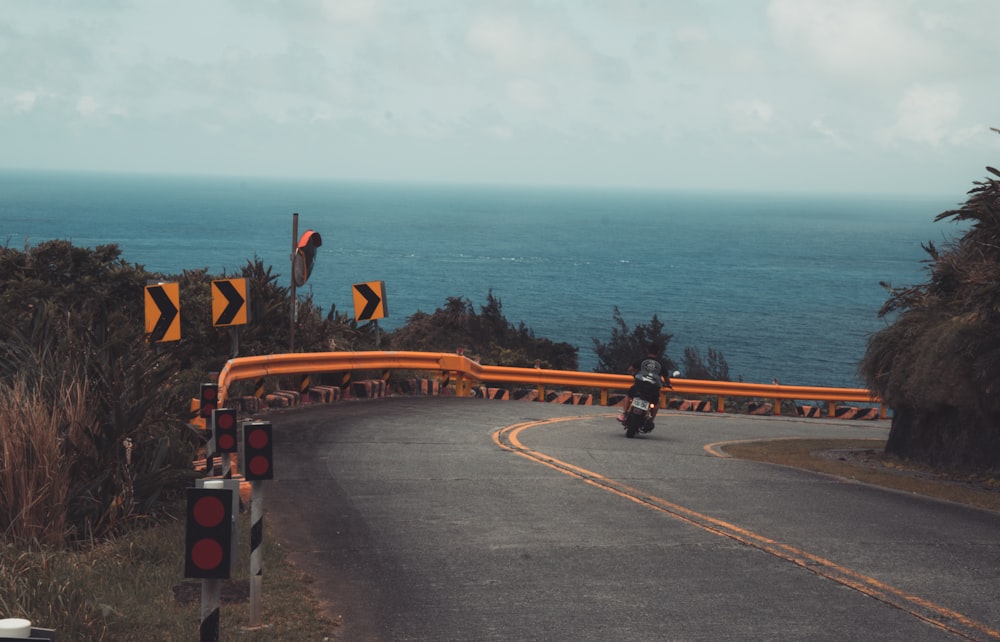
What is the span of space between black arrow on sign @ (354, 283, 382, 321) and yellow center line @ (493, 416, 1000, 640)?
29.1ft

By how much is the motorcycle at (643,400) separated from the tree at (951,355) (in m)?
3.37

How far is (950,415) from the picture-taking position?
677 inches

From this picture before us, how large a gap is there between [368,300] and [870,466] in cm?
1045

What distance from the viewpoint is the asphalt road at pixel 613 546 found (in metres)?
7.88

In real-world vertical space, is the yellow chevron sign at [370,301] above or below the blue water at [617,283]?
above

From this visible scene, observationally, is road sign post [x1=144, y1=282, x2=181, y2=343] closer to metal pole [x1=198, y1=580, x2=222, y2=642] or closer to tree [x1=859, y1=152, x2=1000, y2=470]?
tree [x1=859, y1=152, x2=1000, y2=470]

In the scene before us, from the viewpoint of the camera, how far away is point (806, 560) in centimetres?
958

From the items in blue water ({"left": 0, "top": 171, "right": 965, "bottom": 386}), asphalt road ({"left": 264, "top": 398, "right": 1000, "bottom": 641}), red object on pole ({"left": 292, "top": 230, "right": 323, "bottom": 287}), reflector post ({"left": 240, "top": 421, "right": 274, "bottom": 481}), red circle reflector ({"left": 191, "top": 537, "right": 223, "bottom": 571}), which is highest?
red object on pole ({"left": 292, "top": 230, "right": 323, "bottom": 287})

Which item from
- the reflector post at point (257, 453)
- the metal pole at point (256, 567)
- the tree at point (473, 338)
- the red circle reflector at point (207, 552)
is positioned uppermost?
the reflector post at point (257, 453)

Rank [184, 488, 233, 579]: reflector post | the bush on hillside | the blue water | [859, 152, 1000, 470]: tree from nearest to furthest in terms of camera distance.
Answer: [184, 488, 233, 579]: reflector post
the bush on hillside
[859, 152, 1000, 470]: tree
the blue water

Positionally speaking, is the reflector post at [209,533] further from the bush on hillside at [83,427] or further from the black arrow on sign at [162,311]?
the black arrow on sign at [162,311]

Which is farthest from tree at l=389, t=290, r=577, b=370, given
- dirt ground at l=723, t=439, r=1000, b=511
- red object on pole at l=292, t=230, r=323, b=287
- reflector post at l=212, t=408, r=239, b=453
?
reflector post at l=212, t=408, r=239, b=453

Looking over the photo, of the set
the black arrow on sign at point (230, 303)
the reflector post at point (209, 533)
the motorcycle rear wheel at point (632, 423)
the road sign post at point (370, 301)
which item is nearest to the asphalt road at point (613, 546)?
the reflector post at point (209, 533)

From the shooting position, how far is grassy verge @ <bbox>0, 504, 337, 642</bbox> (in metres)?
7.25
